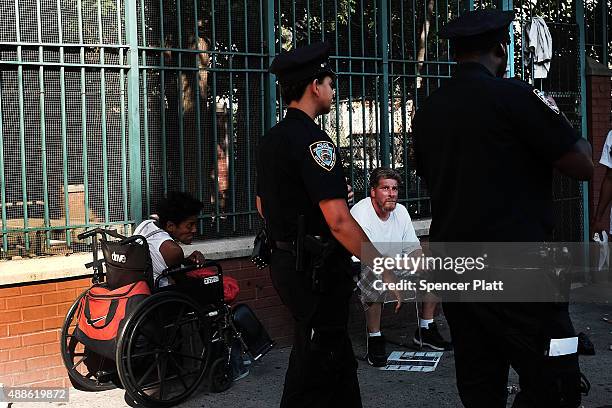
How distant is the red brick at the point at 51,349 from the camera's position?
564 centimetres

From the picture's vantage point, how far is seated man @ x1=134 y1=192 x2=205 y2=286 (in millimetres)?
5562

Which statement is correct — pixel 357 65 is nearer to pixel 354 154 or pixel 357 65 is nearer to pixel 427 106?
pixel 354 154

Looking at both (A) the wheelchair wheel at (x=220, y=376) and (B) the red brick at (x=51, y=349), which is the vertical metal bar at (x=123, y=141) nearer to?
(B) the red brick at (x=51, y=349)

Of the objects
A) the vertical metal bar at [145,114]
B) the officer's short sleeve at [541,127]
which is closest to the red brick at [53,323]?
the vertical metal bar at [145,114]

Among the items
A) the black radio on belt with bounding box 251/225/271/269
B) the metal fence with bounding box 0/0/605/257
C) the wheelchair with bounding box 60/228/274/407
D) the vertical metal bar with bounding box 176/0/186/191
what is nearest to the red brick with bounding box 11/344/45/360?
the wheelchair with bounding box 60/228/274/407

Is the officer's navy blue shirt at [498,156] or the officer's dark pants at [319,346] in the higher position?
the officer's navy blue shirt at [498,156]

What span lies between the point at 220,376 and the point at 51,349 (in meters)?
1.11

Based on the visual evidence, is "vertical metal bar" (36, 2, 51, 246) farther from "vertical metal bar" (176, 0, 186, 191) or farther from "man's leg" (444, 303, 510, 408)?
"man's leg" (444, 303, 510, 408)

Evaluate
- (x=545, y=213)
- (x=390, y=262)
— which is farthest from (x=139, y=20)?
(x=545, y=213)

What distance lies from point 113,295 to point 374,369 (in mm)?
2080

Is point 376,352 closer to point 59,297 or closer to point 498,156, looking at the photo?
point 59,297

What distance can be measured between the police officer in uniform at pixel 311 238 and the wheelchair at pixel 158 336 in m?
1.46

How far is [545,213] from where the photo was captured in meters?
3.29

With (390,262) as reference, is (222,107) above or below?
above
